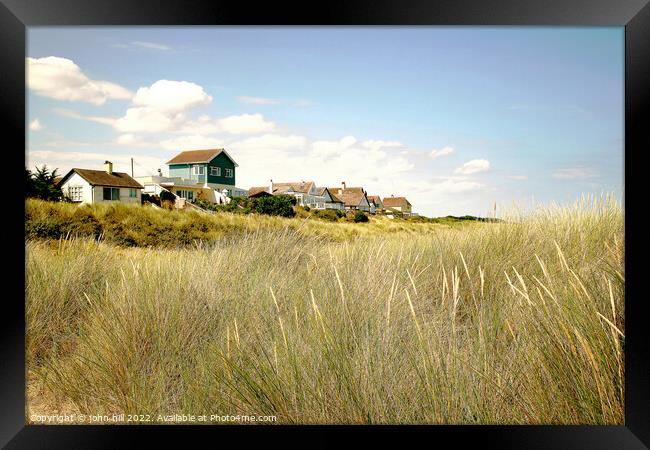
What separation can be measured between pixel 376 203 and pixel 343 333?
162 cm

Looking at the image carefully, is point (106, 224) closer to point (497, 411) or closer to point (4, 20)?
point (4, 20)

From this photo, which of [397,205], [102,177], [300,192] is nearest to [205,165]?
[102,177]

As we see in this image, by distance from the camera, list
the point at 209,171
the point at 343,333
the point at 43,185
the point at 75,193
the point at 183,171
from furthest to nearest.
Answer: the point at 75,193
the point at 183,171
the point at 209,171
the point at 43,185
the point at 343,333

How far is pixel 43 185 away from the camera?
272 centimetres

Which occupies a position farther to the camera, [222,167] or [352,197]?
[352,197]

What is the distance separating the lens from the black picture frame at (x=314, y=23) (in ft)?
5.98

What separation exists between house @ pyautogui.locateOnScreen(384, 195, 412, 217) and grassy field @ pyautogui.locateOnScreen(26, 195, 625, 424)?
302mm

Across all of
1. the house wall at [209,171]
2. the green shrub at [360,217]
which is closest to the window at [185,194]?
the house wall at [209,171]

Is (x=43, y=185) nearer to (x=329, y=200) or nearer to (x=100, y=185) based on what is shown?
(x=100, y=185)

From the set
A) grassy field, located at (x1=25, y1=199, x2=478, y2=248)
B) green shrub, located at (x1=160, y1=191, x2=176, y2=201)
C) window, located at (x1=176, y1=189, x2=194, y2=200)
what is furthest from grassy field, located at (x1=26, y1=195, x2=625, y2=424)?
window, located at (x1=176, y1=189, x2=194, y2=200)

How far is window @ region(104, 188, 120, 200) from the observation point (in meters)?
3.02

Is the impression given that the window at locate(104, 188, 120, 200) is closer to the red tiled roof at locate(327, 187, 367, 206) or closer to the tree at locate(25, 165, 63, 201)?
the tree at locate(25, 165, 63, 201)

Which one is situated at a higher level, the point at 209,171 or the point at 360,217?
the point at 209,171

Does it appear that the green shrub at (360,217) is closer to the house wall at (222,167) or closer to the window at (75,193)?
the house wall at (222,167)
